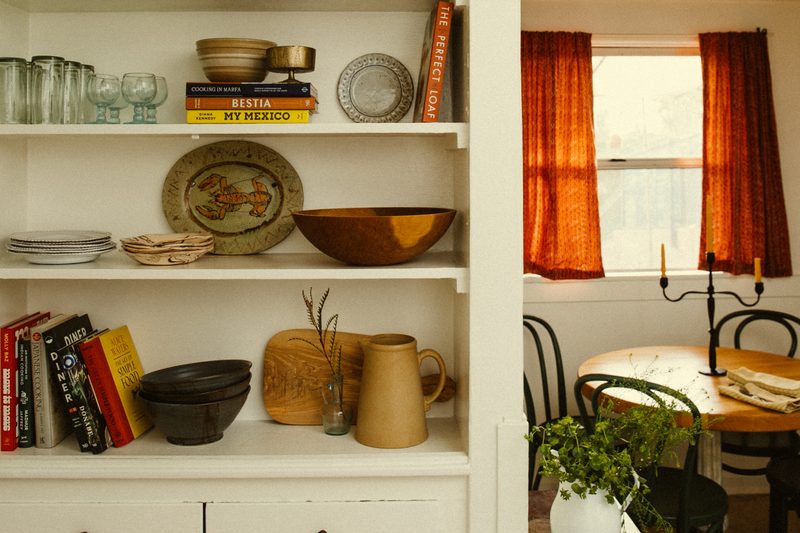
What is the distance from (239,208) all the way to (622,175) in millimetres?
2528

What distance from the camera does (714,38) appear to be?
3.26 m

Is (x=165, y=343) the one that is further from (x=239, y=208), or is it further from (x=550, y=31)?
(x=550, y=31)

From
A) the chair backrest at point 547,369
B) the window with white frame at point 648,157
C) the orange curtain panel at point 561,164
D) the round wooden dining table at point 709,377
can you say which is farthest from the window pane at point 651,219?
the round wooden dining table at point 709,377

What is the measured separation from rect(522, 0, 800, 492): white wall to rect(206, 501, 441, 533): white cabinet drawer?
2.05 m

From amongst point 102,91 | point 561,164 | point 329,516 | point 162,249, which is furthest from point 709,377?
point 102,91

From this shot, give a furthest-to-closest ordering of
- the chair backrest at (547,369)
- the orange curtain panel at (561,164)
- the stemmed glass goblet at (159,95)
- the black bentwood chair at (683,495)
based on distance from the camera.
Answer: the orange curtain panel at (561,164)
the chair backrest at (547,369)
the black bentwood chair at (683,495)
the stemmed glass goblet at (159,95)

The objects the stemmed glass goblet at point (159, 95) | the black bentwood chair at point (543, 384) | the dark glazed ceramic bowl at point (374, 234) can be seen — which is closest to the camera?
the dark glazed ceramic bowl at point (374, 234)

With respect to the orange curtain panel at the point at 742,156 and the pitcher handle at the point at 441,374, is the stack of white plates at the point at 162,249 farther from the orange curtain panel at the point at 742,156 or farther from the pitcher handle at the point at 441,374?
the orange curtain panel at the point at 742,156

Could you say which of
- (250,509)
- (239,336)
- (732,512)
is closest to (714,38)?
(732,512)

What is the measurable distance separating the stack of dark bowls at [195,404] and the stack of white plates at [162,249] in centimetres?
27

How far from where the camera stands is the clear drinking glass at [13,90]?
1.39m

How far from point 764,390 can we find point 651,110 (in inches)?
72.9

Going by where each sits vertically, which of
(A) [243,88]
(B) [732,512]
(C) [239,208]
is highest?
(A) [243,88]

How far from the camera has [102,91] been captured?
1.41 metres
